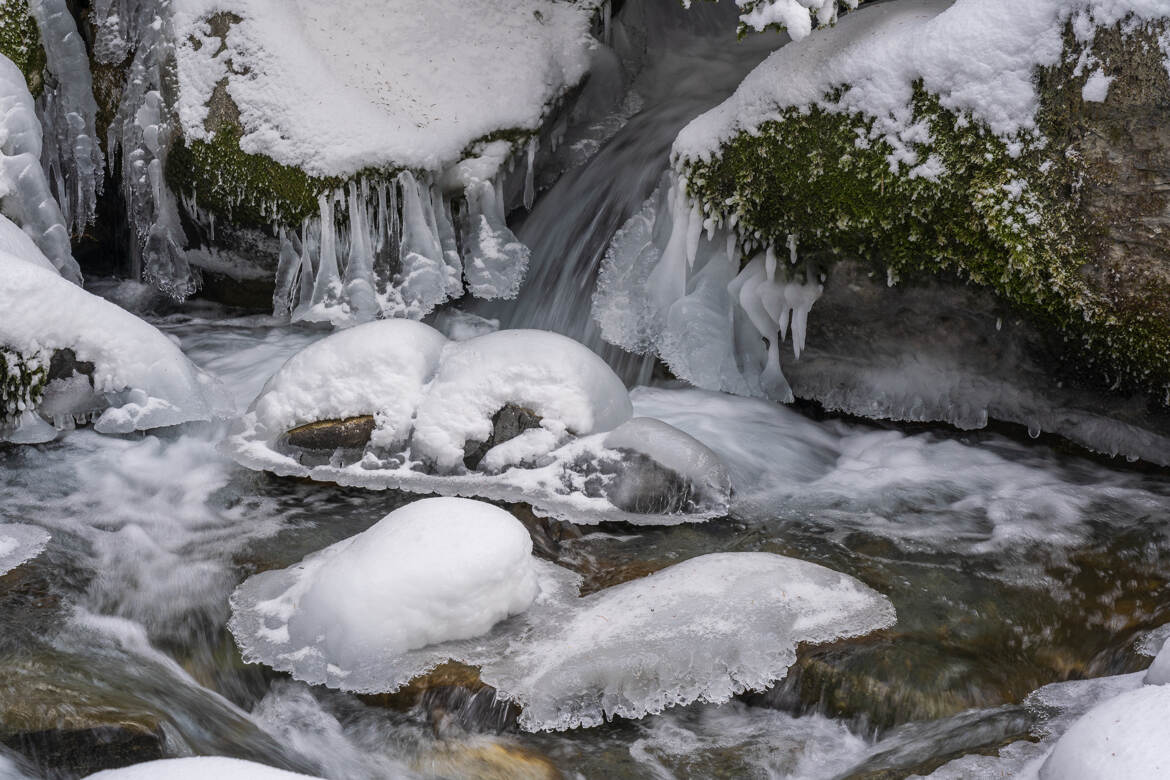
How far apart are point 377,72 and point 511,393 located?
10.1 ft

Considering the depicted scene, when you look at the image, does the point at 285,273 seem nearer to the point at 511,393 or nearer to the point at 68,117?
the point at 68,117

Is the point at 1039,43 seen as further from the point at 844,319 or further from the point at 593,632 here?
the point at 593,632

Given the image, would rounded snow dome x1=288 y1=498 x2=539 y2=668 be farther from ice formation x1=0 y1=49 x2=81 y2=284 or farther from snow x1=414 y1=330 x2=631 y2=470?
ice formation x1=0 y1=49 x2=81 y2=284

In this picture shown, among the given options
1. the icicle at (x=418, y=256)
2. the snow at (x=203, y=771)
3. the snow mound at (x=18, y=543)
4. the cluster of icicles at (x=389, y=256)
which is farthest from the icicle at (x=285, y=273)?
the snow at (x=203, y=771)

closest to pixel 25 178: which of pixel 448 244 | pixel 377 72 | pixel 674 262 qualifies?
pixel 377 72

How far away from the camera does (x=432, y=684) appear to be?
3068 millimetres

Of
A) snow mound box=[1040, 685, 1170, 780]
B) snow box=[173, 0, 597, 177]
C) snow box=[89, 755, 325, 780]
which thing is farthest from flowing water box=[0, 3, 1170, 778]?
snow box=[173, 0, 597, 177]

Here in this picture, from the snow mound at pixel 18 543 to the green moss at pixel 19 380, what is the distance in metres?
0.83

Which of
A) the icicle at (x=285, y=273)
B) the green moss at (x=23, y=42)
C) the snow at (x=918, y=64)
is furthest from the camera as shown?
the icicle at (x=285, y=273)

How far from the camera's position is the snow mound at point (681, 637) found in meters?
2.99

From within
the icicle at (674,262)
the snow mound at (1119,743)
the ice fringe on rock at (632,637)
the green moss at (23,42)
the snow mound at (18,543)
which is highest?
the green moss at (23,42)

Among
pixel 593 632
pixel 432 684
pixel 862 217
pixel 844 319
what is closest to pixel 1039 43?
pixel 862 217

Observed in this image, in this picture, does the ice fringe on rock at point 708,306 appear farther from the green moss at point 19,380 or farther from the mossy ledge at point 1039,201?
the green moss at point 19,380

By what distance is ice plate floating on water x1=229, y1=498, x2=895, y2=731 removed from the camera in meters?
3.02
